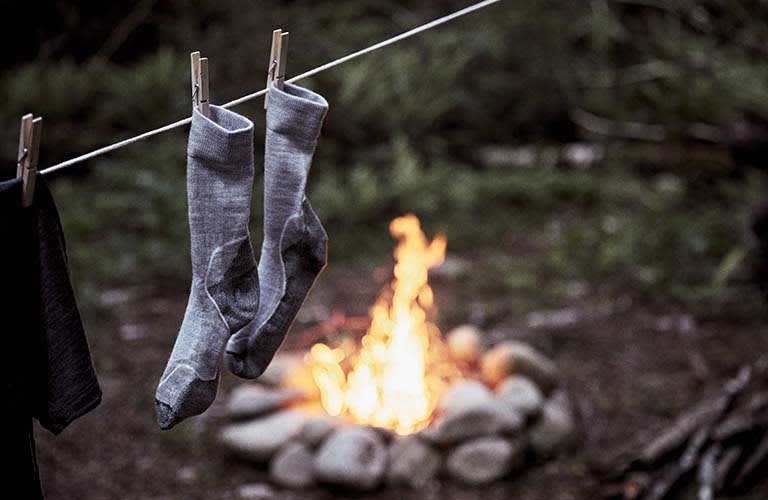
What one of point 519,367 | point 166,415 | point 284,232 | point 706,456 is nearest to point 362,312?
point 519,367

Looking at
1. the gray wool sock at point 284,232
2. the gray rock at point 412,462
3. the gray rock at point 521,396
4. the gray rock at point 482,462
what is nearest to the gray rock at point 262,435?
the gray rock at point 412,462

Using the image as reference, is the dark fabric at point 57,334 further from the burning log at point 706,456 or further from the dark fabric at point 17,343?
the burning log at point 706,456

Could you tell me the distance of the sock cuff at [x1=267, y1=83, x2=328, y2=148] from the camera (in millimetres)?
1948

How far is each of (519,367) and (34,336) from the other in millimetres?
2708

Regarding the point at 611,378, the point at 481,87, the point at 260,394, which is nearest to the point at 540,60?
the point at 481,87

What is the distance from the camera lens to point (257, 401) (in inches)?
156

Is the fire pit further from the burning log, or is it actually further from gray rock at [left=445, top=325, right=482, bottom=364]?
the burning log

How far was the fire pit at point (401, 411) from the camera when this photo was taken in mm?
3619

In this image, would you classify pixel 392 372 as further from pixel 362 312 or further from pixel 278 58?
pixel 278 58

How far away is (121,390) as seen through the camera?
436 cm

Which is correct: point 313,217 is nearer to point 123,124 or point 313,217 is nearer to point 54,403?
point 54,403

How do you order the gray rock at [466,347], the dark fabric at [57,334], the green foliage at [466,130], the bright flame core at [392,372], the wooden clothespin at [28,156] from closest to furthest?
1. the wooden clothespin at [28,156]
2. the dark fabric at [57,334]
3. the bright flame core at [392,372]
4. the gray rock at [466,347]
5. the green foliage at [466,130]

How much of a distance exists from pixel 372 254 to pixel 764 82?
259cm

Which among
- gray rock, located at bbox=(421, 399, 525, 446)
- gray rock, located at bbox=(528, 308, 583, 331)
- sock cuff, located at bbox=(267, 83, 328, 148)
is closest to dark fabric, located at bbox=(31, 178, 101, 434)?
sock cuff, located at bbox=(267, 83, 328, 148)
